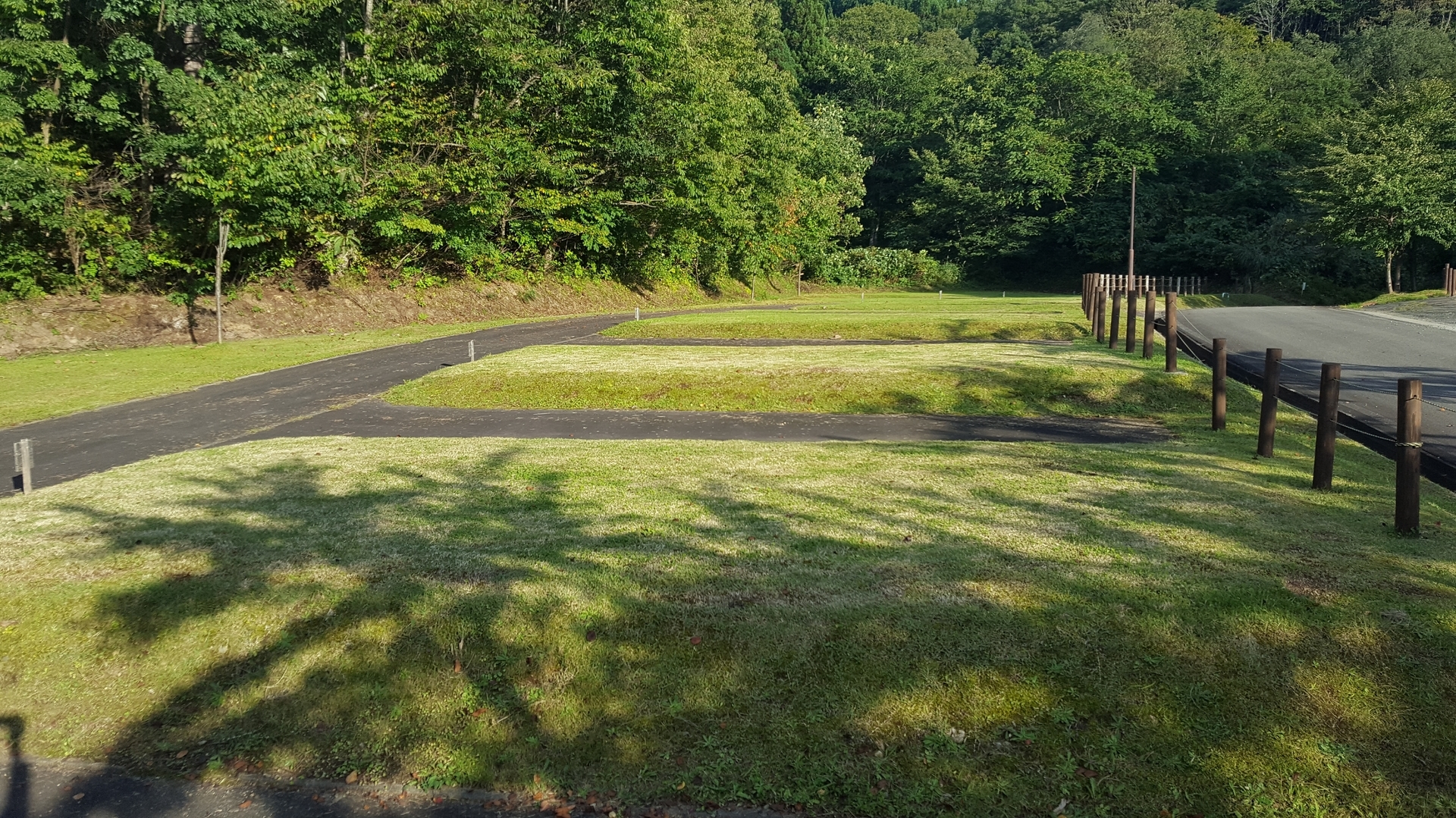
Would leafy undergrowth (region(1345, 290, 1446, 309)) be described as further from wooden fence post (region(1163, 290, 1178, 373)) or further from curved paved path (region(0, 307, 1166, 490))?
curved paved path (region(0, 307, 1166, 490))

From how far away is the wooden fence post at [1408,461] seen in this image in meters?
7.01

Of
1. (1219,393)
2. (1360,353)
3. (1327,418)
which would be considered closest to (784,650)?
(1327,418)

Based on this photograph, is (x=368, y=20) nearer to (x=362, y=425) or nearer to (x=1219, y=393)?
(x=362, y=425)

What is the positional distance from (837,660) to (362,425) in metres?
11.4

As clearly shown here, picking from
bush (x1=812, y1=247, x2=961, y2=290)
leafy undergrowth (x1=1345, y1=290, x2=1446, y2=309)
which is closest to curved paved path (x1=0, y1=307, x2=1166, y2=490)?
leafy undergrowth (x1=1345, y1=290, x2=1446, y2=309)

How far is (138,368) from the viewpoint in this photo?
20984mm

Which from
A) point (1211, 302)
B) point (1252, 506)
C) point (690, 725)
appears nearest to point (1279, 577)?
point (1252, 506)

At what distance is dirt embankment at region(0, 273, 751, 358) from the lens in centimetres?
2417

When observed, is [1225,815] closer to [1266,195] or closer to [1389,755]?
[1389,755]

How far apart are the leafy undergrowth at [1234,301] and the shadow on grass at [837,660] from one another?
151ft

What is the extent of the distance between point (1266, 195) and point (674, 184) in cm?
4785

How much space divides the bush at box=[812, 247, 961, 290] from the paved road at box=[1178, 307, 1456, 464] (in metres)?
39.5

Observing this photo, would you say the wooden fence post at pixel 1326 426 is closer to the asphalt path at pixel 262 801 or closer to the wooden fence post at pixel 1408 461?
the wooden fence post at pixel 1408 461

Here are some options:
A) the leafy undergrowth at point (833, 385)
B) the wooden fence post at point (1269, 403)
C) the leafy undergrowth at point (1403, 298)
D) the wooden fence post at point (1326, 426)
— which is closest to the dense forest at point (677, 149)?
the leafy undergrowth at point (1403, 298)
